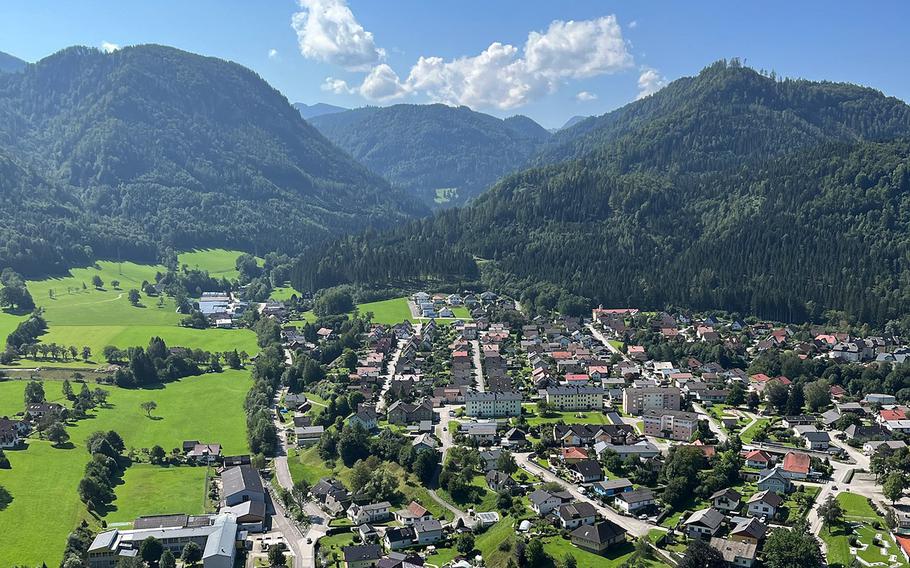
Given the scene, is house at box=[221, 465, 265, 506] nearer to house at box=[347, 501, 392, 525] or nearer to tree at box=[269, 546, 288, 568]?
house at box=[347, 501, 392, 525]

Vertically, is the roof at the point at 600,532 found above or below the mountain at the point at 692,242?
below

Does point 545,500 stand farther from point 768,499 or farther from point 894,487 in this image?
point 894,487

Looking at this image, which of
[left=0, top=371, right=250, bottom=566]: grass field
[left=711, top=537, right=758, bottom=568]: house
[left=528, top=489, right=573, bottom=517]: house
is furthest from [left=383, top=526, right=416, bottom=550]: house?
[left=711, top=537, right=758, bottom=568]: house

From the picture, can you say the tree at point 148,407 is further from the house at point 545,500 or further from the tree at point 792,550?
the tree at point 792,550

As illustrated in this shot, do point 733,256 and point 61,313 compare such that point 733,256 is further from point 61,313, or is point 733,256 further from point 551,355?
point 61,313

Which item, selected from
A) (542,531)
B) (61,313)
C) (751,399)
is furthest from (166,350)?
(751,399)

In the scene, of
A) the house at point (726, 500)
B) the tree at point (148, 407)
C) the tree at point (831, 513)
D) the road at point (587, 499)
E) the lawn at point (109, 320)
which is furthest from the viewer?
the lawn at point (109, 320)

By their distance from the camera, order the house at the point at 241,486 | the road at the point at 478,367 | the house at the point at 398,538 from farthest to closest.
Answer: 1. the road at the point at 478,367
2. the house at the point at 241,486
3. the house at the point at 398,538

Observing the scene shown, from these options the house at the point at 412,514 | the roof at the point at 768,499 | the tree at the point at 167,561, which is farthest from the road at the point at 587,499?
the tree at the point at 167,561
